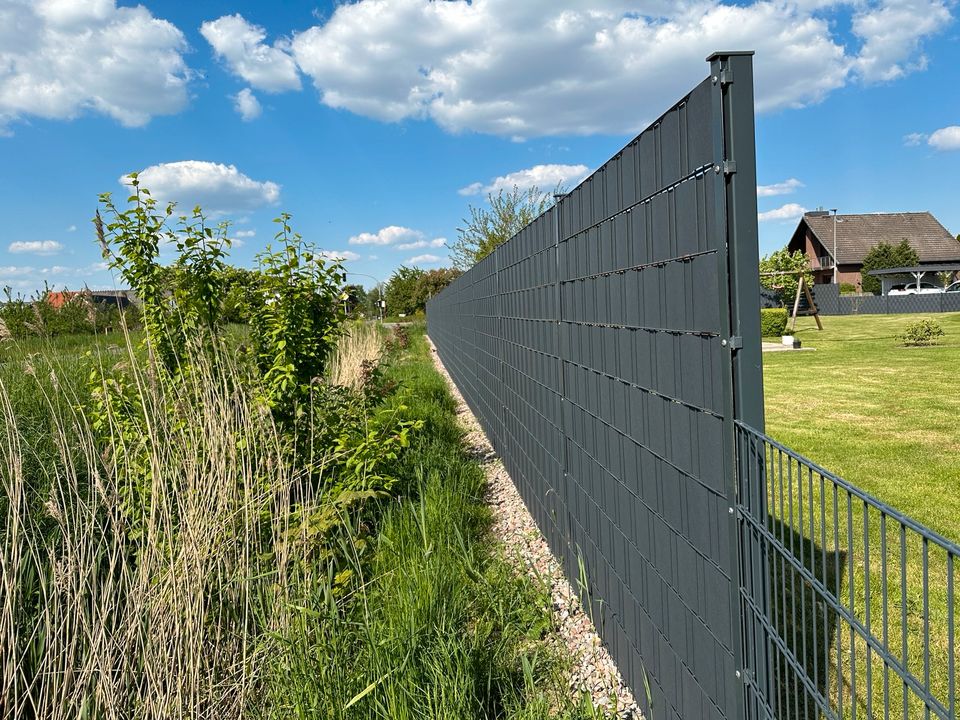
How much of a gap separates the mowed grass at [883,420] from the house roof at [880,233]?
3539 centimetres

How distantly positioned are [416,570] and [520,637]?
1.87ft

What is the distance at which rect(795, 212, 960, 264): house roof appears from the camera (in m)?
46.6

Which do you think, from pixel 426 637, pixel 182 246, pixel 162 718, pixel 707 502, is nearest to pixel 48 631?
pixel 162 718

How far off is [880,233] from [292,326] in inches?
2049

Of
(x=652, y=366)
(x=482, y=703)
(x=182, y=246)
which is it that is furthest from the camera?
(x=182, y=246)

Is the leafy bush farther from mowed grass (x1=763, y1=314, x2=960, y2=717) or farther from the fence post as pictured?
the fence post

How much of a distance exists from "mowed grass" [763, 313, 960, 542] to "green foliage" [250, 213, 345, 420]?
4.00 meters

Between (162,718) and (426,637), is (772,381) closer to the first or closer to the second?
(426,637)

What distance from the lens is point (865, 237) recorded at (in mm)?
47938

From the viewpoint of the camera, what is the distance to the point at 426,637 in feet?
9.39

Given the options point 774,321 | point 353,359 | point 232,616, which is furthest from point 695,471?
point 774,321

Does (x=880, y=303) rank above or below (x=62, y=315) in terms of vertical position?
below

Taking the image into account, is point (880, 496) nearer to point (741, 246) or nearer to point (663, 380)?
point (663, 380)

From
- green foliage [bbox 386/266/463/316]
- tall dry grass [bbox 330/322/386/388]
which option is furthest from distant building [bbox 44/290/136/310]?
green foliage [bbox 386/266/463/316]
